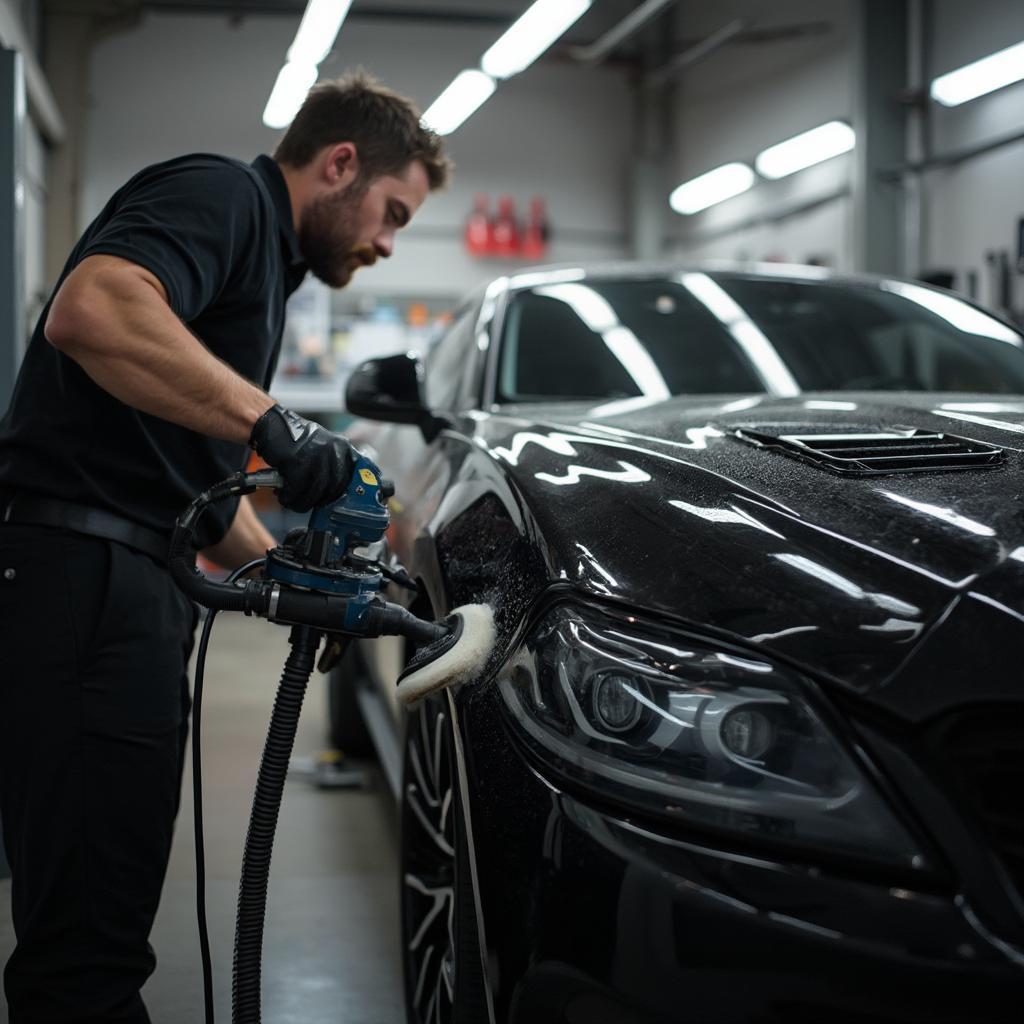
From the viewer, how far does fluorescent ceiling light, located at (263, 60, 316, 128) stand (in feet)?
29.7

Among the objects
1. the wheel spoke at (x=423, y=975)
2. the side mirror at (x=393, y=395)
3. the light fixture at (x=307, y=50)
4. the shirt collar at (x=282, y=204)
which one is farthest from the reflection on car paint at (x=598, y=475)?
the light fixture at (x=307, y=50)

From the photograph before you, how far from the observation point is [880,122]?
8742 mm

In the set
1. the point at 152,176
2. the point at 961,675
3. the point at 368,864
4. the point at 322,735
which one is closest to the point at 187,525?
the point at 152,176

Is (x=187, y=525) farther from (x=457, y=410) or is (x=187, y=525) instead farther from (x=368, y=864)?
(x=368, y=864)

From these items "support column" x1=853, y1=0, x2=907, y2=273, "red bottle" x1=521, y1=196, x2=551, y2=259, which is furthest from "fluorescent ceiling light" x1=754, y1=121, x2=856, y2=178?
"red bottle" x1=521, y1=196, x2=551, y2=259

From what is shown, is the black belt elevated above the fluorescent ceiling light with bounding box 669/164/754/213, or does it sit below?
below

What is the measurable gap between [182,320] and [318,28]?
7.42m

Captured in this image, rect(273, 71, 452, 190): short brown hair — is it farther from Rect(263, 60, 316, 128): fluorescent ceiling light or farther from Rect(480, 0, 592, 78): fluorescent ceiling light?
Rect(263, 60, 316, 128): fluorescent ceiling light

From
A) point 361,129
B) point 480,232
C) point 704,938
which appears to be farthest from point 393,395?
point 480,232

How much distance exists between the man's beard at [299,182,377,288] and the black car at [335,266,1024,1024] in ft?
1.47

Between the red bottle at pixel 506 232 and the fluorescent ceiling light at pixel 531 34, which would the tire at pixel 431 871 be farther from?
the red bottle at pixel 506 232

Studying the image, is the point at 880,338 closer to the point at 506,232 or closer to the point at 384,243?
the point at 384,243

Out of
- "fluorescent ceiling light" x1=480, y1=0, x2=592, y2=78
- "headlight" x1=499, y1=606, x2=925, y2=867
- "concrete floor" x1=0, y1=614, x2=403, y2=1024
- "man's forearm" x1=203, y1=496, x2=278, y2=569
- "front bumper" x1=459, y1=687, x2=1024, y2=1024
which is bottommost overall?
"concrete floor" x1=0, y1=614, x2=403, y2=1024

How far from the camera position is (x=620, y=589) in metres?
1.26
